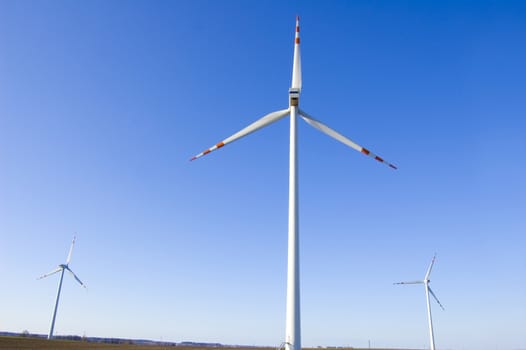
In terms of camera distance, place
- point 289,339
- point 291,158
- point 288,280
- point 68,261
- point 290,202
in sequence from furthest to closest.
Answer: point 68,261, point 291,158, point 290,202, point 288,280, point 289,339

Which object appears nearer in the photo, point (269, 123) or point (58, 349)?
point (269, 123)

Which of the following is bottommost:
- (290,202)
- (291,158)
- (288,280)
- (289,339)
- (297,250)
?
(289,339)

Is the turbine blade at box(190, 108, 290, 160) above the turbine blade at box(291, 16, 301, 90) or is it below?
below

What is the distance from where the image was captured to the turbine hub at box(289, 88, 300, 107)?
43594mm

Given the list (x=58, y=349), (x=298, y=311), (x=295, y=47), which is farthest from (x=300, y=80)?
(x=58, y=349)

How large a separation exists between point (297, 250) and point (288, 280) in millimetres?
2868

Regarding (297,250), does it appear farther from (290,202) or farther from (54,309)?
(54,309)

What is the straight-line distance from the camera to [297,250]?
115 ft

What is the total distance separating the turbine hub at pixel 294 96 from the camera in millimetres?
43594

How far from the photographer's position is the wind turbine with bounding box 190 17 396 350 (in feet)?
108

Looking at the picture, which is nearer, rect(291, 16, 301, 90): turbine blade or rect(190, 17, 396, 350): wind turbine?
rect(190, 17, 396, 350): wind turbine

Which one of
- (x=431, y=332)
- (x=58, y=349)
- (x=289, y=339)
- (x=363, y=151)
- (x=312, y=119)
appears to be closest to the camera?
(x=289, y=339)

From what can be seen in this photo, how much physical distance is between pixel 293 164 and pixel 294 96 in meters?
9.20

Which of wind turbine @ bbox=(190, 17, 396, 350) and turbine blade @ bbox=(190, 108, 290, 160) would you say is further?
turbine blade @ bbox=(190, 108, 290, 160)
